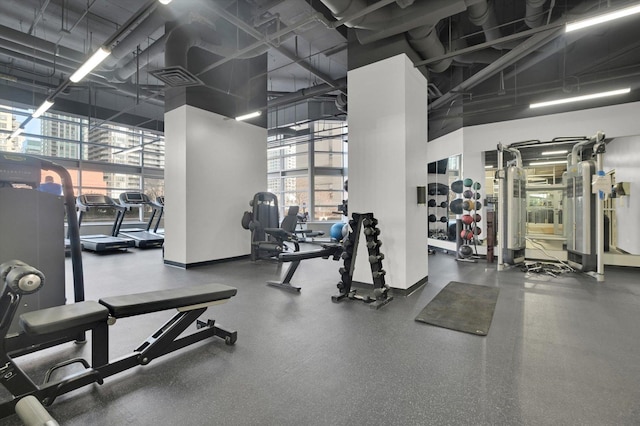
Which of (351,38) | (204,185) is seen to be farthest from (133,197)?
(351,38)

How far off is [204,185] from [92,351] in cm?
457

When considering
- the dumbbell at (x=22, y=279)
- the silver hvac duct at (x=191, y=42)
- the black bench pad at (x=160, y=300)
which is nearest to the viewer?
the dumbbell at (x=22, y=279)

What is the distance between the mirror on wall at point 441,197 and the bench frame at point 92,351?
21.8 ft

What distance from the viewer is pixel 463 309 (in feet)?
11.7

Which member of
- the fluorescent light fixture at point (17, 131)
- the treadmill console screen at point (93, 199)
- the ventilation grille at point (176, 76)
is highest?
the fluorescent light fixture at point (17, 131)

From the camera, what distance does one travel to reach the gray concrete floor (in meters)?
1.74

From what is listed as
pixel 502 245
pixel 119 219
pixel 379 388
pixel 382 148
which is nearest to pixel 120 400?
pixel 379 388

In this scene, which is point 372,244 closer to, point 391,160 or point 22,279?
point 391,160

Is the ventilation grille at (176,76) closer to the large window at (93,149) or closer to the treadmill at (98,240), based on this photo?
the treadmill at (98,240)

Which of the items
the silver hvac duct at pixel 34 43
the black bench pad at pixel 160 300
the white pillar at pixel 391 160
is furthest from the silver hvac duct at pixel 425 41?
the silver hvac duct at pixel 34 43

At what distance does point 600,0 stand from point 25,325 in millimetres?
7243

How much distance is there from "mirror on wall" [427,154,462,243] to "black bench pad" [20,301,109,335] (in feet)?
23.9

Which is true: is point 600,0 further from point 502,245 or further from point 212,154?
point 212,154

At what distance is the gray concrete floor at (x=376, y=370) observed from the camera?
1.74 m
